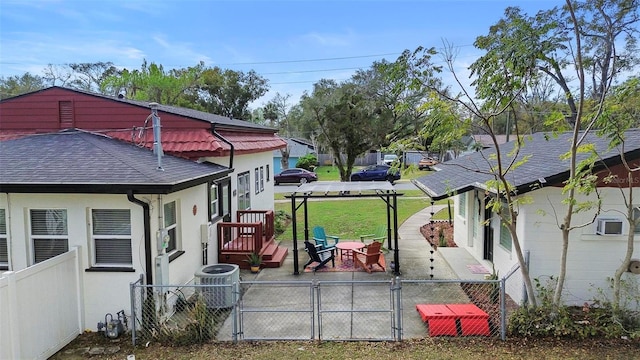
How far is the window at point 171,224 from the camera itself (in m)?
8.23

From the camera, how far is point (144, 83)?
38906 mm

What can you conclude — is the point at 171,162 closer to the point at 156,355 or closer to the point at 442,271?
the point at 156,355

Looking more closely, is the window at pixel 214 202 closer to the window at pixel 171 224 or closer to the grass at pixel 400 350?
the window at pixel 171 224

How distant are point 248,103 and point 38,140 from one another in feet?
123

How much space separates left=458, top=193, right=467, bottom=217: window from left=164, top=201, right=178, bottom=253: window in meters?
8.73

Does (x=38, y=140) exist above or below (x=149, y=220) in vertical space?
above

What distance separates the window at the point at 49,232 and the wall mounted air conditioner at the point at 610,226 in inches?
383

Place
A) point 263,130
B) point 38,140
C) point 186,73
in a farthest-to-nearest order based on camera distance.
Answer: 1. point 186,73
2. point 263,130
3. point 38,140

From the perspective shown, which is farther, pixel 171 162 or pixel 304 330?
pixel 171 162

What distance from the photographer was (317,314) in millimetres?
7723

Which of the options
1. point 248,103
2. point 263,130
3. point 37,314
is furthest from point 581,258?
point 248,103

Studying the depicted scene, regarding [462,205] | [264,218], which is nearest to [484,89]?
[462,205]

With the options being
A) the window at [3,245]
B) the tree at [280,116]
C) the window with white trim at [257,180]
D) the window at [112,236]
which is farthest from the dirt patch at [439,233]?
the tree at [280,116]

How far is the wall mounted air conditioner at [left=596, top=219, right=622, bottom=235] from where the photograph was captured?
26.0 ft
